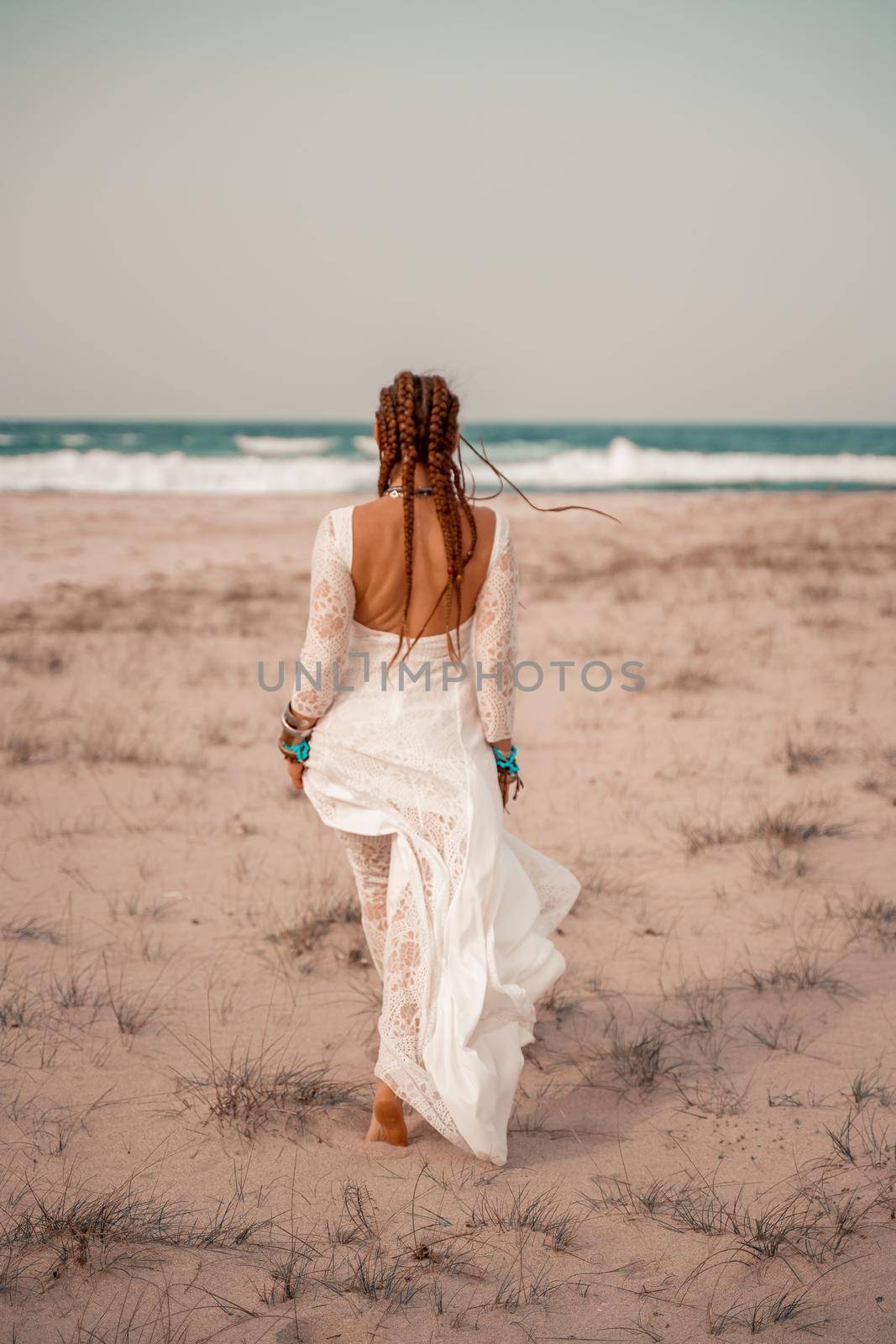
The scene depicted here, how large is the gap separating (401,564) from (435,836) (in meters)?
0.79

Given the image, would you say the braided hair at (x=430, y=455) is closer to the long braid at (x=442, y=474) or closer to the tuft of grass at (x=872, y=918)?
the long braid at (x=442, y=474)

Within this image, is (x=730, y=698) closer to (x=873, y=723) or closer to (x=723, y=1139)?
(x=873, y=723)

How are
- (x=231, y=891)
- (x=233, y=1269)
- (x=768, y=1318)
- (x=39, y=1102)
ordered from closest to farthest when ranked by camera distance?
(x=768, y=1318), (x=233, y=1269), (x=39, y=1102), (x=231, y=891)

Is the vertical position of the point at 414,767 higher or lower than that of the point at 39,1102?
higher

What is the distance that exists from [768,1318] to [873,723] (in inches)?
213

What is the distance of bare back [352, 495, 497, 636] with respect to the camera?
284 centimetres

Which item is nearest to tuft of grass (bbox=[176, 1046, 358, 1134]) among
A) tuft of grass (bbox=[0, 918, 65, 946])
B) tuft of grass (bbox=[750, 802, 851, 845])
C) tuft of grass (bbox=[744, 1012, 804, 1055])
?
tuft of grass (bbox=[0, 918, 65, 946])

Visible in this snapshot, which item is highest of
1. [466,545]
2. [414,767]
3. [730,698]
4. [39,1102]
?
[466,545]

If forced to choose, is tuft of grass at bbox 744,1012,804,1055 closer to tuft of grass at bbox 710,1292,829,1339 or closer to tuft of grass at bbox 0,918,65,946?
tuft of grass at bbox 710,1292,829,1339

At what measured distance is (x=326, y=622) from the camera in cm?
287

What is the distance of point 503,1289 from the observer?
2400 mm

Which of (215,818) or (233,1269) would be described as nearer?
(233,1269)

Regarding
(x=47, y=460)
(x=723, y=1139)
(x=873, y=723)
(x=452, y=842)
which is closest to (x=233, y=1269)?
(x=452, y=842)

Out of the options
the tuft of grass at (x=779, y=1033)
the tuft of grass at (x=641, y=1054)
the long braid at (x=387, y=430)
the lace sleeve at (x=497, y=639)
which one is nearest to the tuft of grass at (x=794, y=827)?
the tuft of grass at (x=779, y=1033)
